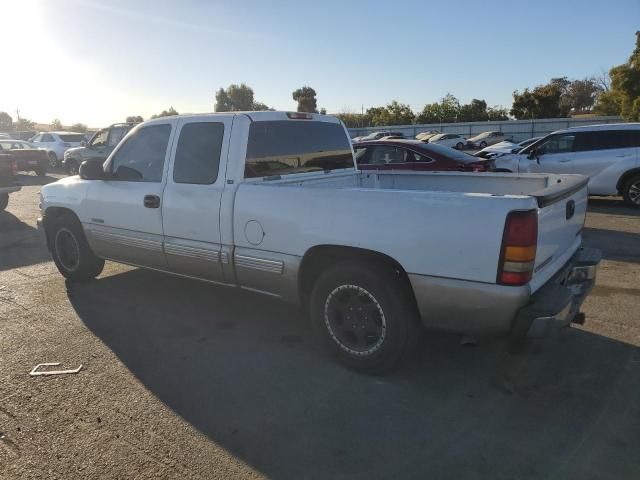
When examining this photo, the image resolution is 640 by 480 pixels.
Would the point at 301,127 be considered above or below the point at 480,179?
above

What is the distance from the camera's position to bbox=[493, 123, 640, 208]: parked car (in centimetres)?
1019

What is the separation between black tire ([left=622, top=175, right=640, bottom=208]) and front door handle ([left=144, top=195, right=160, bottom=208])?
9921 mm

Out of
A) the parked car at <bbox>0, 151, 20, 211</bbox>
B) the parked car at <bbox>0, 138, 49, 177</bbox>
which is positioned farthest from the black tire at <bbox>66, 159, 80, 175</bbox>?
the parked car at <bbox>0, 151, 20, 211</bbox>

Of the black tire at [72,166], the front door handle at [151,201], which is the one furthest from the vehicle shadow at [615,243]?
the black tire at [72,166]

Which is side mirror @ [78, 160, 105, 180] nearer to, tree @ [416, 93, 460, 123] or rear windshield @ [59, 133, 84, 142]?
rear windshield @ [59, 133, 84, 142]

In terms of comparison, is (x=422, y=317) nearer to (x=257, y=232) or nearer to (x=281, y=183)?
(x=257, y=232)

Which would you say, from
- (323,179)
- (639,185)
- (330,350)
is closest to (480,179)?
(323,179)

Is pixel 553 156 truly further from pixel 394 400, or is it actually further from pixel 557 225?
pixel 394 400

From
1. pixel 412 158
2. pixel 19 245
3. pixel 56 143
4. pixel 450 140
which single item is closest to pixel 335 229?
pixel 412 158

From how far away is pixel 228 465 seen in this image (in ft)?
8.61

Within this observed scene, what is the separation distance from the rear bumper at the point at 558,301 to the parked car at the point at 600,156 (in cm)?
795

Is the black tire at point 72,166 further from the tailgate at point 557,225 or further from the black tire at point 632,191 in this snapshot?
the tailgate at point 557,225

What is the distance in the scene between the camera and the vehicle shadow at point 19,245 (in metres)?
6.98

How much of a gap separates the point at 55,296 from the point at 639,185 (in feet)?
36.1
